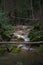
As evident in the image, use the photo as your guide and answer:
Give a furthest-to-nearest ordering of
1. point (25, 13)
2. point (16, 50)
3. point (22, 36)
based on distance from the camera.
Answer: point (25, 13)
point (22, 36)
point (16, 50)

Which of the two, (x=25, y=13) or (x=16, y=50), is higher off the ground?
(x=25, y=13)

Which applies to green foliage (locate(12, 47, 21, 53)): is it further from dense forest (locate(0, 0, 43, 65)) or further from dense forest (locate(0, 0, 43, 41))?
dense forest (locate(0, 0, 43, 41))

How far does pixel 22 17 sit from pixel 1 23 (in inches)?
276

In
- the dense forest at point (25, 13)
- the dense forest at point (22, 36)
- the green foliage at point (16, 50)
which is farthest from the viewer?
the dense forest at point (25, 13)

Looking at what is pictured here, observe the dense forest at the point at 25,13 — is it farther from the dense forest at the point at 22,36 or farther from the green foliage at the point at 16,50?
the green foliage at the point at 16,50

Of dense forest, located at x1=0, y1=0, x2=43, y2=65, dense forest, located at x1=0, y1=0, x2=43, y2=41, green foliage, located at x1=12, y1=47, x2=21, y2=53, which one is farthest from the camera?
dense forest, located at x1=0, y1=0, x2=43, y2=41

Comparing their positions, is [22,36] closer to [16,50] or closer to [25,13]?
[16,50]

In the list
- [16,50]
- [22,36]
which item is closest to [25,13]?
[22,36]

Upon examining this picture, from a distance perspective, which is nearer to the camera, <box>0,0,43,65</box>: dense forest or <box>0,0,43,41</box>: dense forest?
<box>0,0,43,65</box>: dense forest

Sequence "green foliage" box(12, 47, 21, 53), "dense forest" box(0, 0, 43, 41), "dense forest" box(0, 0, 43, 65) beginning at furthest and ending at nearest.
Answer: "dense forest" box(0, 0, 43, 41) → "green foliage" box(12, 47, 21, 53) → "dense forest" box(0, 0, 43, 65)

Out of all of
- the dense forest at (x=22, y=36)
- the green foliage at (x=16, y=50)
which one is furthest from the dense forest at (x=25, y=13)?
the green foliage at (x=16, y=50)

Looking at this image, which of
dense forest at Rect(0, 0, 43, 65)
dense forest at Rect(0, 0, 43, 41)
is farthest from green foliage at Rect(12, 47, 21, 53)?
dense forest at Rect(0, 0, 43, 41)

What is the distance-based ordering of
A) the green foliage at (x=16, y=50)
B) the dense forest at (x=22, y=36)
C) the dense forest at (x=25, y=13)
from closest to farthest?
the dense forest at (x=22, y=36)
the green foliage at (x=16, y=50)
the dense forest at (x=25, y=13)

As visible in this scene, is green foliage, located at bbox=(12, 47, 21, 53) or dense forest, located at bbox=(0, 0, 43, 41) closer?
green foliage, located at bbox=(12, 47, 21, 53)
